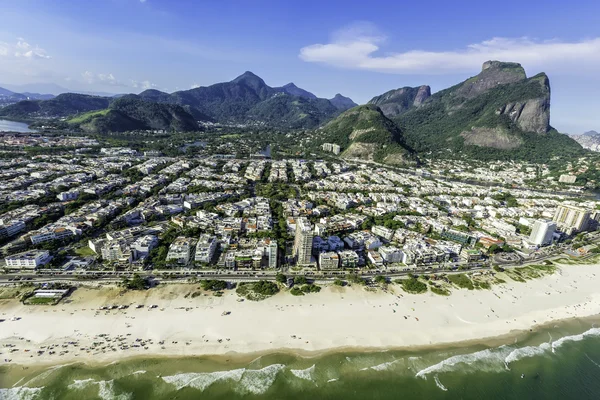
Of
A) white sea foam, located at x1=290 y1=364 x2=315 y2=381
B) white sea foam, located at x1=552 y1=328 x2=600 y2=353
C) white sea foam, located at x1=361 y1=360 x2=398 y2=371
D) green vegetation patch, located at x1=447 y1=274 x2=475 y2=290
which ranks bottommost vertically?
white sea foam, located at x1=290 y1=364 x2=315 y2=381

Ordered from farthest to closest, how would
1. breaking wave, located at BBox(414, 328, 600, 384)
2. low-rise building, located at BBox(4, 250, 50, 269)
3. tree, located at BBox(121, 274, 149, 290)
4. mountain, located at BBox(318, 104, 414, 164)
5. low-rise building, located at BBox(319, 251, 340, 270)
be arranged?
mountain, located at BBox(318, 104, 414, 164)
low-rise building, located at BBox(319, 251, 340, 270)
low-rise building, located at BBox(4, 250, 50, 269)
tree, located at BBox(121, 274, 149, 290)
breaking wave, located at BBox(414, 328, 600, 384)

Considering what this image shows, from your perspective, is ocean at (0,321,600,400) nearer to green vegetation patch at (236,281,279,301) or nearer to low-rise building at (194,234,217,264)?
green vegetation patch at (236,281,279,301)

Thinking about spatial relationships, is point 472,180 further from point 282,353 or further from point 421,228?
point 282,353

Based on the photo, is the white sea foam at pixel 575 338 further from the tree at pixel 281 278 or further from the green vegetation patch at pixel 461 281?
the tree at pixel 281 278

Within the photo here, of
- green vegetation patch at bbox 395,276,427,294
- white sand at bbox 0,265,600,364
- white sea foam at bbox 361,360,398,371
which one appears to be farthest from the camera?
green vegetation patch at bbox 395,276,427,294

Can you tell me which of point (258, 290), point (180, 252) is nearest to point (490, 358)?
point (258, 290)

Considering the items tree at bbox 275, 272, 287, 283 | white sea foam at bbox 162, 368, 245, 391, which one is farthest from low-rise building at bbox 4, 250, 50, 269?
tree at bbox 275, 272, 287, 283

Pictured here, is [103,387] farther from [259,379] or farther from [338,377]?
[338,377]

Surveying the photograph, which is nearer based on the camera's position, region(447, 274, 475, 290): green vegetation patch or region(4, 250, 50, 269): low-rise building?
region(4, 250, 50, 269): low-rise building

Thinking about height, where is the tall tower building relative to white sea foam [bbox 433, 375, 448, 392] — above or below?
above
